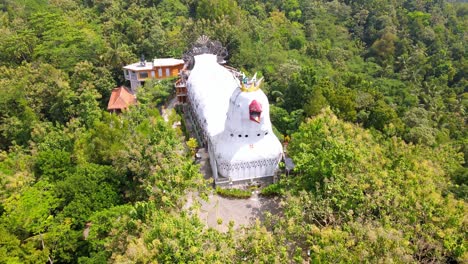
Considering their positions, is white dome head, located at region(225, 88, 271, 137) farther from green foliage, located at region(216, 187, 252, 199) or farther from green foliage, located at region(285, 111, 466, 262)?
green foliage, located at region(216, 187, 252, 199)

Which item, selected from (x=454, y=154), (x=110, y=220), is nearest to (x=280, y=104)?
(x=454, y=154)

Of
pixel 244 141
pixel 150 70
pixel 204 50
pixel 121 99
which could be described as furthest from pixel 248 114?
pixel 150 70

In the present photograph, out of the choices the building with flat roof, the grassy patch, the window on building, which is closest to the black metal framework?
the building with flat roof

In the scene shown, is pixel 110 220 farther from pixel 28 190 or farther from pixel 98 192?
pixel 28 190

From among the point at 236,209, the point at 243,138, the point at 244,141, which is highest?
the point at 243,138

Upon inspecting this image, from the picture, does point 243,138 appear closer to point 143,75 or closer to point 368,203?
point 368,203

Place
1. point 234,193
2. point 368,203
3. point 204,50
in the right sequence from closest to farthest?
point 368,203 → point 234,193 → point 204,50
